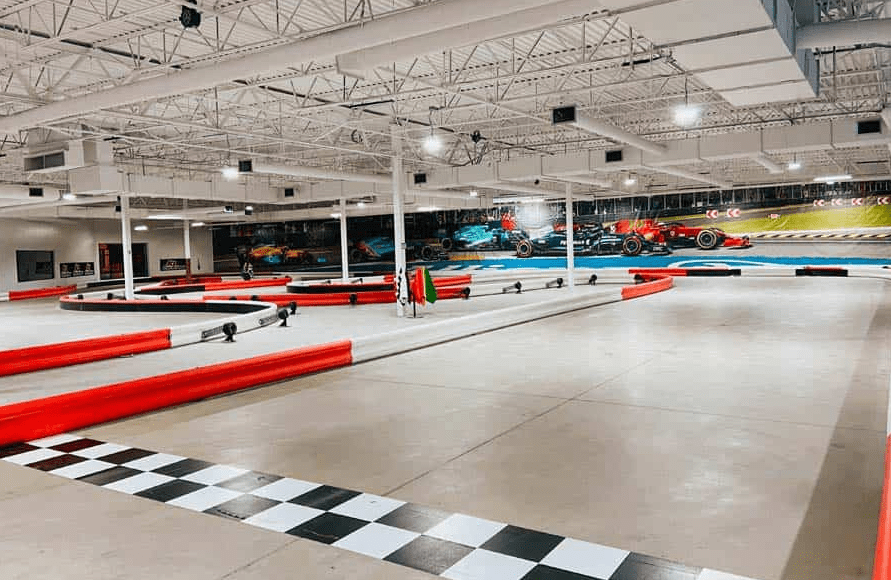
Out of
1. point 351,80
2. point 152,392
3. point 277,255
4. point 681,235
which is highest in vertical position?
point 351,80

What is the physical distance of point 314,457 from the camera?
169 inches

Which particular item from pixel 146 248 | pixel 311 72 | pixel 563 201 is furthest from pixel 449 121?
pixel 146 248

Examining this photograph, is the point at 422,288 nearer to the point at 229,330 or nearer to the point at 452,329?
the point at 452,329

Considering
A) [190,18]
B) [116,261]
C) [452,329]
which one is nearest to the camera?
[190,18]

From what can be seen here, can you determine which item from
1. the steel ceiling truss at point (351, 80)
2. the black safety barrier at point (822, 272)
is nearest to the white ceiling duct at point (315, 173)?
the steel ceiling truss at point (351, 80)

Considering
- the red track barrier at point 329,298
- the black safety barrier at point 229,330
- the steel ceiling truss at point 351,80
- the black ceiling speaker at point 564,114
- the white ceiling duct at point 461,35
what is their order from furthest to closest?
the red track barrier at point 329,298, the black ceiling speaker at point 564,114, the black safety barrier at point 229,330, the steel ceiling truss at point 351,80, the white ceiling duct at point 461,35

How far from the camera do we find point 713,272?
24.4 metres

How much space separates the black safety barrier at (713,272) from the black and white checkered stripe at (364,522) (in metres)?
22.7

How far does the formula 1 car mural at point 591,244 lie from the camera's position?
90.2ft

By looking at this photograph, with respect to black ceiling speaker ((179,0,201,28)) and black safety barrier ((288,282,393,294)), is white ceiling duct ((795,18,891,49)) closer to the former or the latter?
black ceiling speaker ((179,0,201,28))

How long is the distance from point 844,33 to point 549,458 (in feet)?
16.4

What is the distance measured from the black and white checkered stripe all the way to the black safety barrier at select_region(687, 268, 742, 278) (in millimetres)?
22732

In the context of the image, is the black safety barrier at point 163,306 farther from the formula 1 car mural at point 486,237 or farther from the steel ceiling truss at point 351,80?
the formula 1 car mural at point 486,237

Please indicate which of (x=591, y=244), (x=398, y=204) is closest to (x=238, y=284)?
(x=398, y=204)
